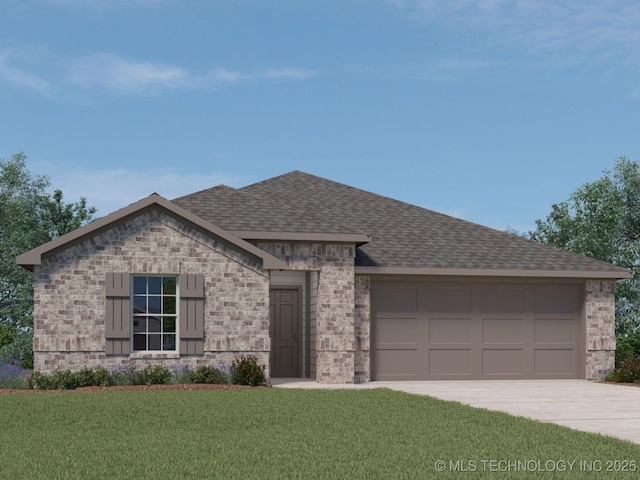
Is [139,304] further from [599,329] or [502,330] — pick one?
[599,329]

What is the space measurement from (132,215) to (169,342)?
2879mm

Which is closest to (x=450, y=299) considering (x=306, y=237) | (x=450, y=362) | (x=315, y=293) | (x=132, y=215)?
(x=450, y=362)

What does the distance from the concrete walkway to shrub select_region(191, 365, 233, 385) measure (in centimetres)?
129

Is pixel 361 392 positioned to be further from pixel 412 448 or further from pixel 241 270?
pixel 412 448

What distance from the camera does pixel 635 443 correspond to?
11062 millimetres

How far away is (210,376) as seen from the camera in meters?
19.4

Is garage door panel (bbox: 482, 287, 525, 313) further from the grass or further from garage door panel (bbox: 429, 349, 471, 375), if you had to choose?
the grass

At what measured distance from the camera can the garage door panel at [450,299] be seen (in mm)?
22734

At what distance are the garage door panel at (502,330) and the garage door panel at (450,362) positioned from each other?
25.9 inches

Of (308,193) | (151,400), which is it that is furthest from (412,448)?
(308,193)

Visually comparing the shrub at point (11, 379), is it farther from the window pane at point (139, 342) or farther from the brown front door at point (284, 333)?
the brown front door at point (284, 333)

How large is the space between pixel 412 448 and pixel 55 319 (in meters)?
11.0

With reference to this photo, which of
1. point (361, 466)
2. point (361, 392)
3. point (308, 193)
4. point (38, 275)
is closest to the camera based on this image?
point (361, 466)

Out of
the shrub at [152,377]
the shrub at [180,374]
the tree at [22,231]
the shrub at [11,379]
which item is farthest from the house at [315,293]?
the tree at [22,231]
